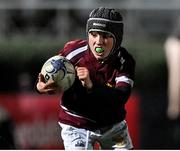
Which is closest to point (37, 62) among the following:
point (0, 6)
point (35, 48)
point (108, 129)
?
point (35, 48)

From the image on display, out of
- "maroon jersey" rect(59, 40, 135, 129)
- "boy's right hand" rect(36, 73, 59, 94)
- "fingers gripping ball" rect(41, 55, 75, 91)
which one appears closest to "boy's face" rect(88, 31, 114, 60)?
"maroon jersey" rect(59, 40, 135, 129)

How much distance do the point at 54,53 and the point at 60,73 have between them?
8.53 meters

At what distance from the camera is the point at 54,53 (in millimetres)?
15789

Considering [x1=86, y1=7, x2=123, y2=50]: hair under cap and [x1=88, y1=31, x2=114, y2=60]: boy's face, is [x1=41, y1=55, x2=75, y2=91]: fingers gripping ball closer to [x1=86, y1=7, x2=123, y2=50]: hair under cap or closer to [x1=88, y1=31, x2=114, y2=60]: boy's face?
[x1=88, y1=31, x2=114, y2=60]: boy's face

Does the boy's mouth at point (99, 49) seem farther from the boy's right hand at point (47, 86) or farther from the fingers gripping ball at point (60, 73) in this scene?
the boy's right hand at point (47, 86)

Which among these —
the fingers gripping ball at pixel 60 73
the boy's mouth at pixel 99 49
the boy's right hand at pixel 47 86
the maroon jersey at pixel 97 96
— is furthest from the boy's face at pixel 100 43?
the boy's right hand at pixel 47 86

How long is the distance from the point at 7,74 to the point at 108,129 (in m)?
8.64

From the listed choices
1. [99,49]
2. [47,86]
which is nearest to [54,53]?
[99,49]

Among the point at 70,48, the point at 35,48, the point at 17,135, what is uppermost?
the point at 70,48

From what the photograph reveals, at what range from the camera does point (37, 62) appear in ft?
53.7

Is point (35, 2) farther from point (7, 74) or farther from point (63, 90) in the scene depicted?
point (63, 90)

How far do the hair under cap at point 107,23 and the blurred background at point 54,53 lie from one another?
652 centimetres

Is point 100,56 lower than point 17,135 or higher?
higher

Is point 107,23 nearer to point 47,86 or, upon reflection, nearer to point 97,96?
point 97,96
